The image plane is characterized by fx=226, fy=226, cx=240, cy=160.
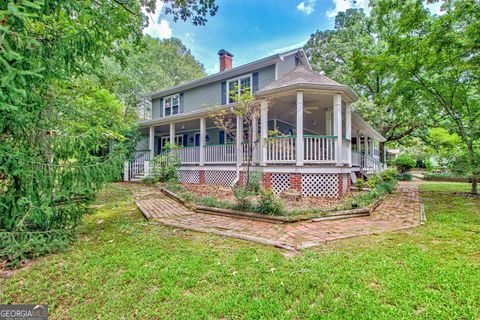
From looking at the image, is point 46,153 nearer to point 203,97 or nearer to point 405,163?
point 203,97

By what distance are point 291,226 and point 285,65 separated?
31.5 ft

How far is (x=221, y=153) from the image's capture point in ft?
36.8

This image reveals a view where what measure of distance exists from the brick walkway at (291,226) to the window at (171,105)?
35.4 ft

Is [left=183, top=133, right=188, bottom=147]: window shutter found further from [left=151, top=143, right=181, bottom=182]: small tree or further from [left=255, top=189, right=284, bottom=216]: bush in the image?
[left=255, top=189, right=284, bottom=216]: bush

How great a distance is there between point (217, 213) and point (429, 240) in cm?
452

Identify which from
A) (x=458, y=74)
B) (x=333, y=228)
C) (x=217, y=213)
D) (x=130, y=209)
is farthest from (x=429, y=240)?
(x=458, y=74)

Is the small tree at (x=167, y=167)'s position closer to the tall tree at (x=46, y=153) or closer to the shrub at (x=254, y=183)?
the shrub at (x=254, y=183)

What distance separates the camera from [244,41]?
68.7 feet

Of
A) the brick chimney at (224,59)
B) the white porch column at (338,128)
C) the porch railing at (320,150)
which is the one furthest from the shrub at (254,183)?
the brick chimney at (224,59)

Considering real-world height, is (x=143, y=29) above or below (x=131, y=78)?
below

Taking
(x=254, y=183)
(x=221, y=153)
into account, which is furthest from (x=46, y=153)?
(x=221, y=153)

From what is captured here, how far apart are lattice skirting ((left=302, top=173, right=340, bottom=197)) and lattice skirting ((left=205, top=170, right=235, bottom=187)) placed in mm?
3576

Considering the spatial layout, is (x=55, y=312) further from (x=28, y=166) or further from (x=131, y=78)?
(x=131, y=78)

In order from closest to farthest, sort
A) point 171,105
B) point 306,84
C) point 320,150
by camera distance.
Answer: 1. point 306,84
2. point 320,150
3. point 171,105
